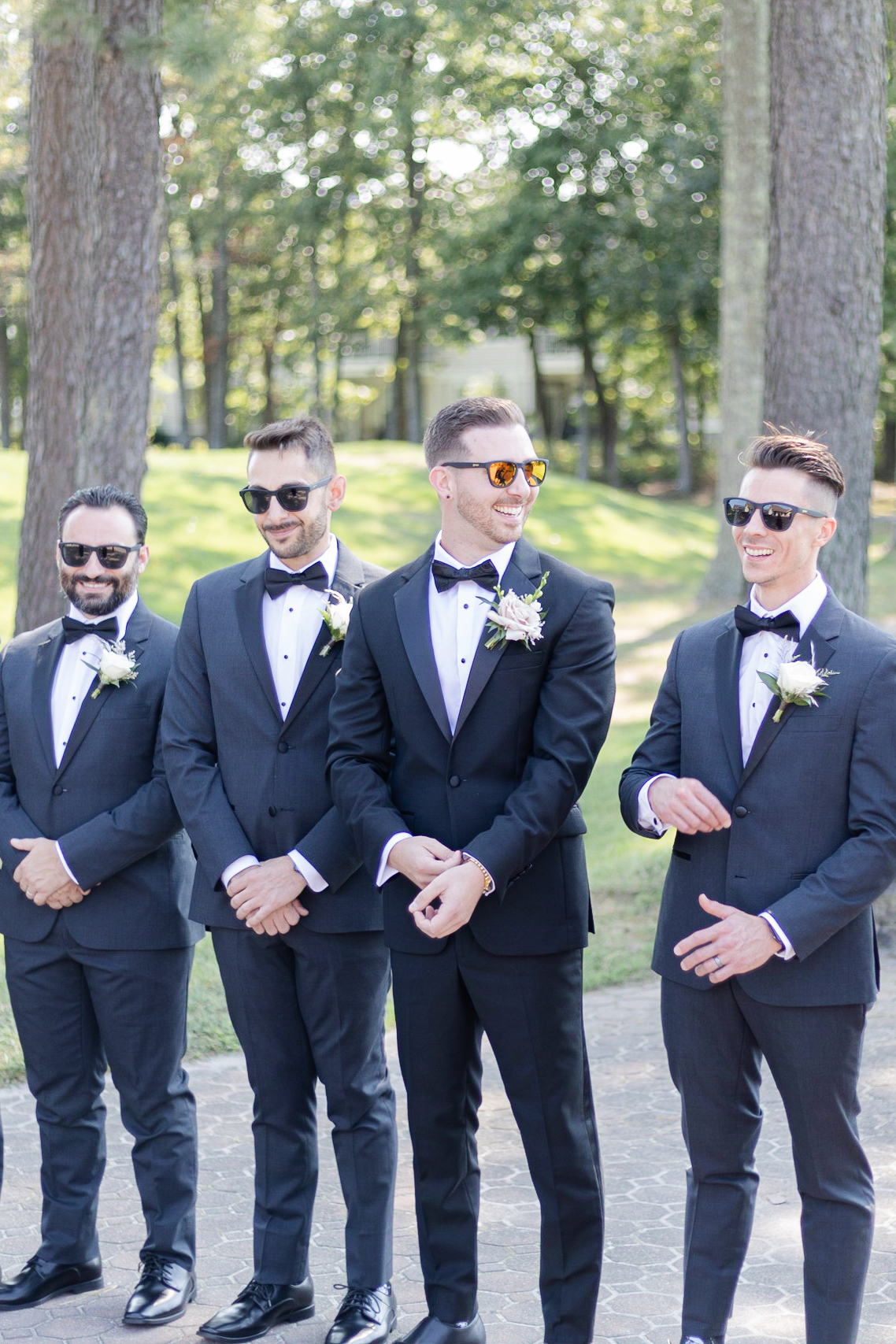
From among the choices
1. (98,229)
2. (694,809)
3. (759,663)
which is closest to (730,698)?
(759,663)

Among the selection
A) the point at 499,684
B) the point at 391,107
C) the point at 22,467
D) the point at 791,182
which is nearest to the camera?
the point at 499,684

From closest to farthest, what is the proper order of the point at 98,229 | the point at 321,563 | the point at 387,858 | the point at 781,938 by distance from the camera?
1. the point at 781,938
2. the point at 387,858
3. the point at 321,563
4. the point at 98,229

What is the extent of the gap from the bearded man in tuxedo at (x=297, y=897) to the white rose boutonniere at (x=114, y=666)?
7.5 inches

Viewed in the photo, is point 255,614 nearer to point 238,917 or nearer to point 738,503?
point 238,917

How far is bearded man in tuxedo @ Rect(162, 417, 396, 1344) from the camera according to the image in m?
4.27

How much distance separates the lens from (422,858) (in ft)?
12.5

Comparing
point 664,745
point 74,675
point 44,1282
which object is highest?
point 74,675

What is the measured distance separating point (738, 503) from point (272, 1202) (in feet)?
8.19

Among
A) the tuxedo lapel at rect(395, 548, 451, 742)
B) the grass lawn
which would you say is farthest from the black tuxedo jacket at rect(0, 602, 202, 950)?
the grass lawn

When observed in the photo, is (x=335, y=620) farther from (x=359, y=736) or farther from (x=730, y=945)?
(x=730, y=945)

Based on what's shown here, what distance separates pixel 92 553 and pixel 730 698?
→ 6.85 feet

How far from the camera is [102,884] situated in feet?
14.9

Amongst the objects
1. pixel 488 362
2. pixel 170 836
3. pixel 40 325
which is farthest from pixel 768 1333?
pixel 488 362

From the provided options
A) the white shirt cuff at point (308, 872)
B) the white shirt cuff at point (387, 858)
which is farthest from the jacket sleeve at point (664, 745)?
the white shirt cuff at point (308, 872)
